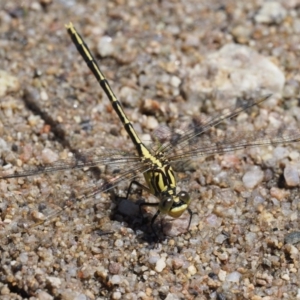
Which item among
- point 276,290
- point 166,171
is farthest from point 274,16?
point 276,290

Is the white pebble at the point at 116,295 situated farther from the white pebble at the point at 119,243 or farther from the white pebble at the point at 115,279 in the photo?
→ the white pebble at the point at 119,243

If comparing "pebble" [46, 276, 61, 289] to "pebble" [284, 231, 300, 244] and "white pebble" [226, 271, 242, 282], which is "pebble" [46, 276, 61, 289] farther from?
"pebble" [284, 231, 300, 244]

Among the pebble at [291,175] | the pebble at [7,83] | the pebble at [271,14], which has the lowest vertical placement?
the pebble at [291,175]

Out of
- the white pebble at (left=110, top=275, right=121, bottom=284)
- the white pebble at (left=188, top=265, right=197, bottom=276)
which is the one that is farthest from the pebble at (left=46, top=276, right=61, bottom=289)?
the white pebble at (left=188, top=265, right=197, bottom=276)

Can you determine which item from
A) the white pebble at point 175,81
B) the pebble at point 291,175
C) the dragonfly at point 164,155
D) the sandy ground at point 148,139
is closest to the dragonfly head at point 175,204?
the dragonfly at point 164,155

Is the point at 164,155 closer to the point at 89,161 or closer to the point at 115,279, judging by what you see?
the point at 89,161

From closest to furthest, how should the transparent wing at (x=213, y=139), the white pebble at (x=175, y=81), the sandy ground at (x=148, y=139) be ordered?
the sandy ground at (x=148, y=139)
the transparent wing at (x=213, y=139)
the white pebble at (x=175, y=81)
